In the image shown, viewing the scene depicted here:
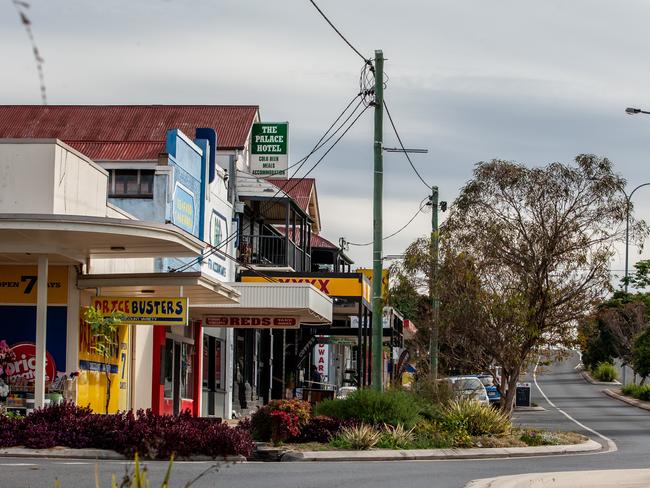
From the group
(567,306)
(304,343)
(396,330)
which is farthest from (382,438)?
(396,330)

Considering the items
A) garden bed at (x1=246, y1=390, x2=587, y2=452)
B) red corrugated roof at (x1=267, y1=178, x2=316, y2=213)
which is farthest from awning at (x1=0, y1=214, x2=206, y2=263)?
red corrugated roof at (x1=267, y1=178, x2=316, y2=213)

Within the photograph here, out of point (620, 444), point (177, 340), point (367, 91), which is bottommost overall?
point (620, 444)

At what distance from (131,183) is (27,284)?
6213 mm

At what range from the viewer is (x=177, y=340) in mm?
31234

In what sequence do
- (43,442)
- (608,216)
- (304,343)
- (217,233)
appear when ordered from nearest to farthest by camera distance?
(43,442) → (608,216) → (217,233) → (304,343)

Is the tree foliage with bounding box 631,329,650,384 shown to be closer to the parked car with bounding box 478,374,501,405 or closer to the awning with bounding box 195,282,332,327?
the parked car with bounding box 478,374,501,405

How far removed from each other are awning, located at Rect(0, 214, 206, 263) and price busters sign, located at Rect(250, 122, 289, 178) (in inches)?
716

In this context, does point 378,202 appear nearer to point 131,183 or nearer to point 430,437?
point 430,437

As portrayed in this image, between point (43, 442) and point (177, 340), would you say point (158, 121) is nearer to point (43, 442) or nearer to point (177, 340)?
point (177, 340)

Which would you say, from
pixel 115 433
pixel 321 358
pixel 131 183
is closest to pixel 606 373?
pixel 321 358

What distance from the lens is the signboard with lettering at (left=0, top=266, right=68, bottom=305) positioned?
23.0m

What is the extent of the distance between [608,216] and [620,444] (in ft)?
18.1

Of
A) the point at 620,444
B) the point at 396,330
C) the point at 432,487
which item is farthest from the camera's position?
the point at 396,330

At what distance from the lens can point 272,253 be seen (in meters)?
40.8
